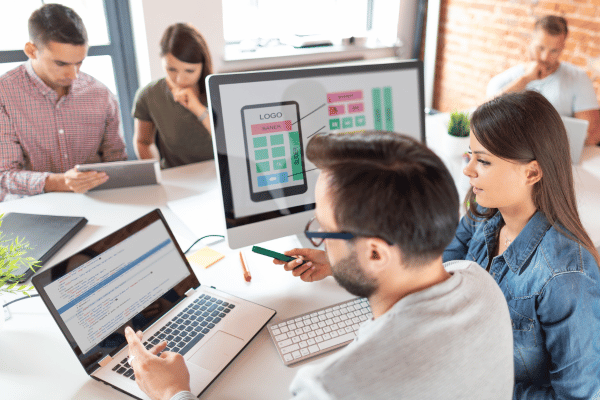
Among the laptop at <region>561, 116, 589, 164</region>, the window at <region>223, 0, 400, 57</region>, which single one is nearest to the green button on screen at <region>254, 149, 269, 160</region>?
the laptop at <region>561, 116, 589, 164</region>

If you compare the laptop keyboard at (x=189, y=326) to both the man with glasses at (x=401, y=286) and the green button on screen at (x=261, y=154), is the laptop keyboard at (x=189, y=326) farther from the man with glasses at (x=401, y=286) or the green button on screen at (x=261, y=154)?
the green button on screen at (x=261, y=154)

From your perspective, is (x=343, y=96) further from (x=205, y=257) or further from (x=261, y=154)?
(x=205, y=257)

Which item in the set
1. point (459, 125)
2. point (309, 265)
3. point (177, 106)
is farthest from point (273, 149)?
point (177, 106)

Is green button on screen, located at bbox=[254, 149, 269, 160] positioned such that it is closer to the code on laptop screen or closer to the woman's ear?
the code on laptop screen

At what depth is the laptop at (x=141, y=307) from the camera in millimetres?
811

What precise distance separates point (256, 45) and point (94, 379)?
2.98 m

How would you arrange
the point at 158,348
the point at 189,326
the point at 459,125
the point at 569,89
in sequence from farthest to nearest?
the point at 569,89 → the point at 459,125 → the point at 189,326 → the point at 158,348

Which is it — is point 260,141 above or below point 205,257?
above

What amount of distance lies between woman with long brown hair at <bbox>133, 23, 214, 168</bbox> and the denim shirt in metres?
1.49

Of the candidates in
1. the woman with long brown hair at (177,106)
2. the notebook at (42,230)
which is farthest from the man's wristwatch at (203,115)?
the notebook at (42,230)

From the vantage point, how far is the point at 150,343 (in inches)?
34.6

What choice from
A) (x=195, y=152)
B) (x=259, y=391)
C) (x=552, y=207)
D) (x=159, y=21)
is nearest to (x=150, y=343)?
(x=259, y=391)

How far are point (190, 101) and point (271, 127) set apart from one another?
3.32 feet

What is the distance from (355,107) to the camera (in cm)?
121
